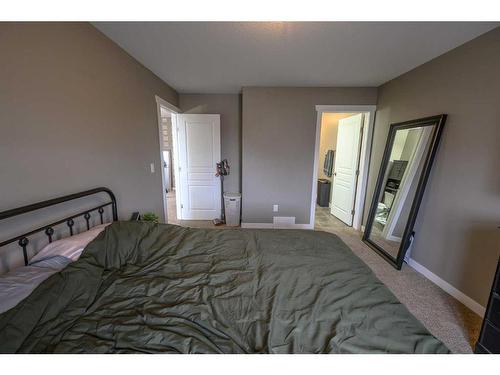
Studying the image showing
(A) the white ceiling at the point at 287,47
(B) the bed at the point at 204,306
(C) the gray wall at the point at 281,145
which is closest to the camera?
(B) the bed at the point at 204,306

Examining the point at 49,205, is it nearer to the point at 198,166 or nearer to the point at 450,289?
the point at 198,166

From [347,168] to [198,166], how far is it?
286 cm

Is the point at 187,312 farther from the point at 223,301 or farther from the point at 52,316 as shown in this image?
the point at 52,316

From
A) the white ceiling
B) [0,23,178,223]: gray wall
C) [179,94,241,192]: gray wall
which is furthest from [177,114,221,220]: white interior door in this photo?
[0,23,178,223]: gray wall

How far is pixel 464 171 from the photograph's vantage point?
182 centimetres

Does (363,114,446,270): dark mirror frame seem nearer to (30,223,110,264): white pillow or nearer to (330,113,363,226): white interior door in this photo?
(330,113,363,226): white interior door

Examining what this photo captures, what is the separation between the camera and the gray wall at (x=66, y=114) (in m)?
1.04

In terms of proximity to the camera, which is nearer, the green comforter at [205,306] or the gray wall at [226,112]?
the green comforter at [205,306]

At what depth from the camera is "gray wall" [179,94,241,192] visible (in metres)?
3.59

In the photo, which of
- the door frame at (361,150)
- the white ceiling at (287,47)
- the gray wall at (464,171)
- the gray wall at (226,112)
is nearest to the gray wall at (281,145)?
the door frame at (361,150)

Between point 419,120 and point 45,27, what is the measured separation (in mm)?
3458

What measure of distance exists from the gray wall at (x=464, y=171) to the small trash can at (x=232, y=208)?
8.36ft

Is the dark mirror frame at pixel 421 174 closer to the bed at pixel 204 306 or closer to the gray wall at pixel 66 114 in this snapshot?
the bed at pixel 204 306

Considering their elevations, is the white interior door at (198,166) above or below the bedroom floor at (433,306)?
above
